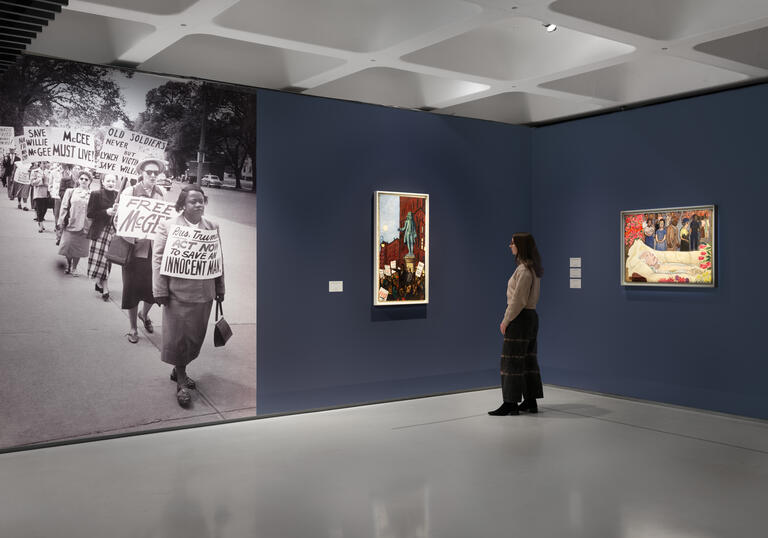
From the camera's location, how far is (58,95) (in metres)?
5.81

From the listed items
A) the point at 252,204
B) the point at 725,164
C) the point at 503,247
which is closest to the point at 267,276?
the point at 252,204

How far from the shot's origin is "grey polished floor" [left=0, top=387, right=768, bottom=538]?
4.00 m

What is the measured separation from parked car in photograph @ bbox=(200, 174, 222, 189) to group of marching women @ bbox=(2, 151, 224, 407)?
2.9 inches

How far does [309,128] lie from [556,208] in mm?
3326

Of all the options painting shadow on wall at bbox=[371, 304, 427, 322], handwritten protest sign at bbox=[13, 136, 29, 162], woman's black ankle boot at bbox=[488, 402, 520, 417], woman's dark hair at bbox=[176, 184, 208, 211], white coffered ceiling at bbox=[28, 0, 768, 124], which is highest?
white coffered ceiling at bbox=[28, 0, 768, 124]

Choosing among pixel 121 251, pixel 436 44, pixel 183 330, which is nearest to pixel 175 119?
pixel 121 251

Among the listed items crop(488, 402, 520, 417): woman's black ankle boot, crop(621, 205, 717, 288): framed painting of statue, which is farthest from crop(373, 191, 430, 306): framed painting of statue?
crop(621, 205, 717, 288): framed painting of statue

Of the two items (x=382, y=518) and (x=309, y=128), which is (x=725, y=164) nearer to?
(x=309, y=128)

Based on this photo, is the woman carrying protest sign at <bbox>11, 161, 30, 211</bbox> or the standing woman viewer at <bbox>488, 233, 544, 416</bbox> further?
the standing woman viewer at <bbox>488, 233, 544, 416</bbox>

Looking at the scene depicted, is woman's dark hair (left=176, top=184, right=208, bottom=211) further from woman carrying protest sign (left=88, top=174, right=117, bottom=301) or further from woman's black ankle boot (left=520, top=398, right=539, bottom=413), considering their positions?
woman's black ankle boot (left=520, top=398, right=539, bottom=413)

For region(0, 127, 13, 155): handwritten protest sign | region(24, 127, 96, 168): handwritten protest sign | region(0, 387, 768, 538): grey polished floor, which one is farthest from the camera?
region(24, 127, 96, 168): handwritten protest sign

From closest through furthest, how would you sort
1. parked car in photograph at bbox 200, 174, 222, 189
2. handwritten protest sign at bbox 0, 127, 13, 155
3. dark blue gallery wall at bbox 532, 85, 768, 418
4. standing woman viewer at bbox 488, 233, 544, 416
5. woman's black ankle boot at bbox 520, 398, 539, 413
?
handwritten protest sign at bbox 0, 127, 13, 155 → parked car in photograph at bbox 200, 174, 222, 189 → standing woman viewer at bbox 488, 233, 544, 416 → dark blue gallery wall at bbox 532, 85, 768, 418 → woman's black ankle boot at bbox 520, 398, 539, 413

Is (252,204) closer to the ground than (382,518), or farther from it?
farther from it

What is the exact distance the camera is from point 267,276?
6879 millimetres
